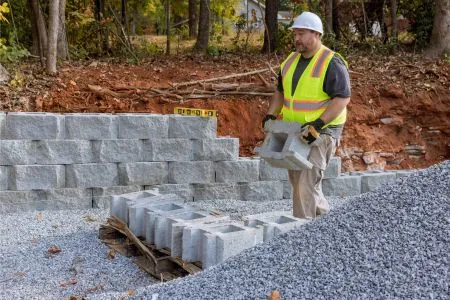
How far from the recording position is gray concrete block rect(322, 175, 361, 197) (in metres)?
8.18

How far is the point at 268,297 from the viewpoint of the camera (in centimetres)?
368

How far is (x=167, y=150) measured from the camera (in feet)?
24.8

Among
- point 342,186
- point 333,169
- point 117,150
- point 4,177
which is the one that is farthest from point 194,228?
point 342,186

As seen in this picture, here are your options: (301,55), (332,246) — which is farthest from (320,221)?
(301,55)

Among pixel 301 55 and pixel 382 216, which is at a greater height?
pixel 301 55

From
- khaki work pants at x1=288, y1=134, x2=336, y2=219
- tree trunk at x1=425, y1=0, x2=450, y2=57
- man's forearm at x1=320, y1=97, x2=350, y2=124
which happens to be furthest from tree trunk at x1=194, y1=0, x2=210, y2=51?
man's forearm at x1=320, y1=97, x2=350, y2=124

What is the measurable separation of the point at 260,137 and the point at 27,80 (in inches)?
125

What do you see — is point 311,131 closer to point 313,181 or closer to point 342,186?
point 313,181

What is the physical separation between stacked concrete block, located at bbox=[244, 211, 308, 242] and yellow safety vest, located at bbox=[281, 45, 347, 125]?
2.88ft

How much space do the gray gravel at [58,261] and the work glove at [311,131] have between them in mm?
1696

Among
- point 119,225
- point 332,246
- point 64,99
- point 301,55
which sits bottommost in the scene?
point 119,225

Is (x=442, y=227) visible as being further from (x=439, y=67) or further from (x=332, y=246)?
(x=439, y=67)

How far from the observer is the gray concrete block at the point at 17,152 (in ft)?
23.1

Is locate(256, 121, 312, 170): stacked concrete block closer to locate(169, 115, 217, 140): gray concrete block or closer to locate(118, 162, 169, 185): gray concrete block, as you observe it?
locate(169, 115, 217, 140): gray concrete block
